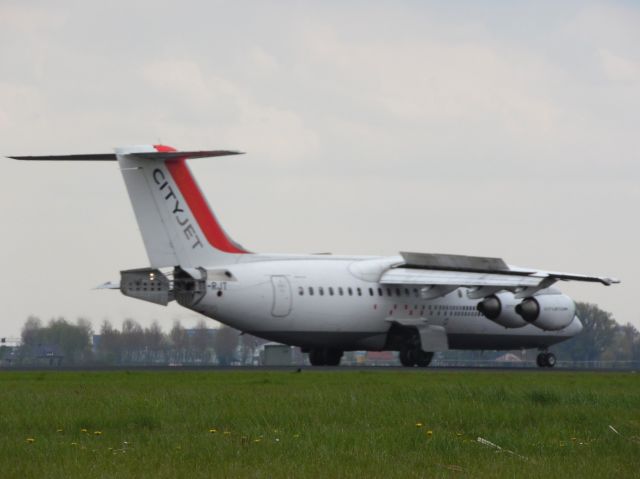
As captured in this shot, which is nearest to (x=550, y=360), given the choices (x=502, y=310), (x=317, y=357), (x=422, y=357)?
(x=502, y=310)

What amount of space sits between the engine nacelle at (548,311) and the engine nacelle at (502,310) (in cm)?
71

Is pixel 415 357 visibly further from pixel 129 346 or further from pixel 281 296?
pixel 129 346

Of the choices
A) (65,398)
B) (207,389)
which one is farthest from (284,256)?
(65,398)

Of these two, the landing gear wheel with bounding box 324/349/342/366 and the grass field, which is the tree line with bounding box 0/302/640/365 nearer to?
the landing gear wheel with bounding box 324/349/342/366

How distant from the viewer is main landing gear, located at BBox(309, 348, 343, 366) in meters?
52.1

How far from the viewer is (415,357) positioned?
164ft

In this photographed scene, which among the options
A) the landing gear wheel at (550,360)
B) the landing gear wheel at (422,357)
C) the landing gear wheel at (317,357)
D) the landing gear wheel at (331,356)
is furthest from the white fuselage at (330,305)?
the landing gear wheel at (550,360)

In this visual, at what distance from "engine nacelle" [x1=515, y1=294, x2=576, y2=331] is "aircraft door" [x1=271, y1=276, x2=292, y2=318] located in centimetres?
995

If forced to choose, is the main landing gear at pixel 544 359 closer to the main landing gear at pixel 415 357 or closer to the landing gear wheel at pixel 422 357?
the main landing gear at pixel 415 357

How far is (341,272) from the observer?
49.0m

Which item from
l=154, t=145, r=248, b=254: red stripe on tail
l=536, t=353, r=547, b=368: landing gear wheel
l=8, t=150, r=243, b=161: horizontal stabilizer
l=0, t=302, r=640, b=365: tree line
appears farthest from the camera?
l=0, t=302, r=640, b=365: tree line

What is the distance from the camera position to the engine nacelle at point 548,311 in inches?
1986

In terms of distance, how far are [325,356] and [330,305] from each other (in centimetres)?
506

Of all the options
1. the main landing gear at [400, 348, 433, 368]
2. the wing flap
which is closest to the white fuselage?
the wing flap
